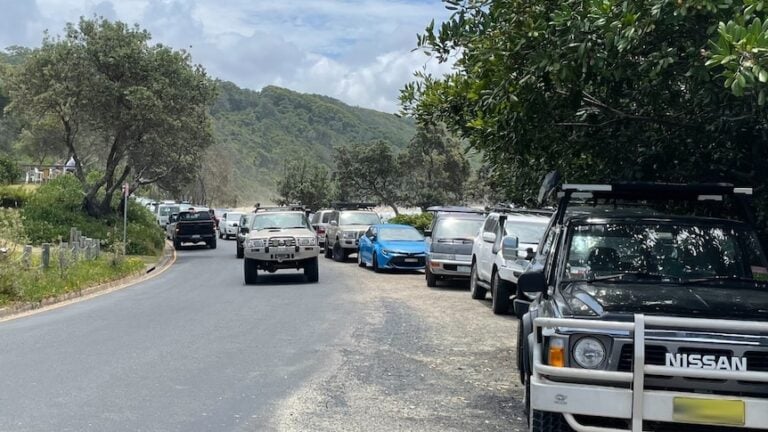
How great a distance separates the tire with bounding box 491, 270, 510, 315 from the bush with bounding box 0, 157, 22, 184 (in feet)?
122

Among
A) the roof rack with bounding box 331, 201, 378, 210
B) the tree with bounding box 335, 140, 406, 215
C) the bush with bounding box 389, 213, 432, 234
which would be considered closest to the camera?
the roof rack with bounding box 331, 201, 378, 210

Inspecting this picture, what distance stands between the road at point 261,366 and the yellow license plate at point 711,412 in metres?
2.32

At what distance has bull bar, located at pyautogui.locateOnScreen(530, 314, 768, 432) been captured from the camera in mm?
4430

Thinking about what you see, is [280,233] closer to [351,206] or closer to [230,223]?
[351,206]

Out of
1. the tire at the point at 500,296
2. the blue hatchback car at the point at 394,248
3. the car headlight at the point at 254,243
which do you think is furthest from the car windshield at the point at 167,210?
the tire at the point at 500,296

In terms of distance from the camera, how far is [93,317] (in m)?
13.2

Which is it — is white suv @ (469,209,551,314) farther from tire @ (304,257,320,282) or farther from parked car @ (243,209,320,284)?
tire @ (304,257,320,282)

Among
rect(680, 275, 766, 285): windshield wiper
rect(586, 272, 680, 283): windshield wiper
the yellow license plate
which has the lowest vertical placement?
the yellow license plate

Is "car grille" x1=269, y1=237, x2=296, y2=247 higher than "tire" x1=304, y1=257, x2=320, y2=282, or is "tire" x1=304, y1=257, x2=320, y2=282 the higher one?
"car grille" x1=269, y1=237, x2=296, y2=247

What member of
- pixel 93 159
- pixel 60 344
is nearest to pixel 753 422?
pixel 60 344

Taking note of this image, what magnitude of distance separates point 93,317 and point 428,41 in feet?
25.3

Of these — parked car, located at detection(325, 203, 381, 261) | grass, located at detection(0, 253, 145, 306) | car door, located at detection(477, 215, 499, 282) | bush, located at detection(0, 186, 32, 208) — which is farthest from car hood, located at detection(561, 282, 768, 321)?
bush, located at detection(0, 186, 32, 208)

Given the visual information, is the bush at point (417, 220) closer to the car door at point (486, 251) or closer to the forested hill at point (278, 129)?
the car door at point (486, 251)

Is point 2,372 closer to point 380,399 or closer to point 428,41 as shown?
point 380,399
